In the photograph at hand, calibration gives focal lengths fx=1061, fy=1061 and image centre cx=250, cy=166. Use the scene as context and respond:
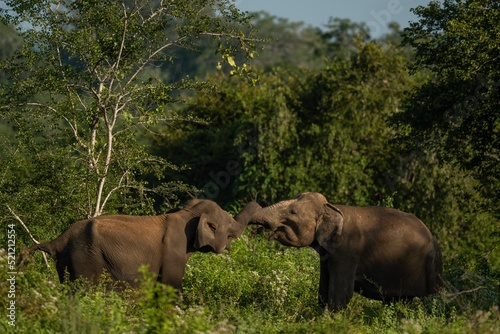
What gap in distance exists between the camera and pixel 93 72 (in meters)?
18.5

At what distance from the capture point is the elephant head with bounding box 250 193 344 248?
14961 millimetres

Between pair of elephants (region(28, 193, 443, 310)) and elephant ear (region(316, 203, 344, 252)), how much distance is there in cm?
1

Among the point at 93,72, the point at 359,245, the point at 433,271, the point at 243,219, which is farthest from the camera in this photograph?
the point at 93,72

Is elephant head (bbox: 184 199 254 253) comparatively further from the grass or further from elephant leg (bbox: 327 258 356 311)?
elephant leg (bbox: 327 258 356 311)

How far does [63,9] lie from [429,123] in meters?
7.82

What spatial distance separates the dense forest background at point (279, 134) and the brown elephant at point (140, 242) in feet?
9.26

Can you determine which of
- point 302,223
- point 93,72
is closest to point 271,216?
point 302,223

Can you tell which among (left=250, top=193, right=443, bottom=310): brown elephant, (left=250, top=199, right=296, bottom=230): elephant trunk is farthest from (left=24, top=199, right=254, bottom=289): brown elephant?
(left=250, top=193, right=443, bottom=310): brown elephant

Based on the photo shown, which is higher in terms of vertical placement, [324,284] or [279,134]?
[279,134]

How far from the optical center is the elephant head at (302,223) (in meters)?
15.0

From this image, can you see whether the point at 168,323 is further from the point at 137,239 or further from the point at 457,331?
the point at 137,239

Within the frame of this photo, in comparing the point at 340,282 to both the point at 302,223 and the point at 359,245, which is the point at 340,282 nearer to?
the point at 359,245

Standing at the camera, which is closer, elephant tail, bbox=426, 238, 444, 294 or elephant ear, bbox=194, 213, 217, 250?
elephant ear, bbox=194, 213, 217, 250

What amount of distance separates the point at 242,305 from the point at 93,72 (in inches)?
206
